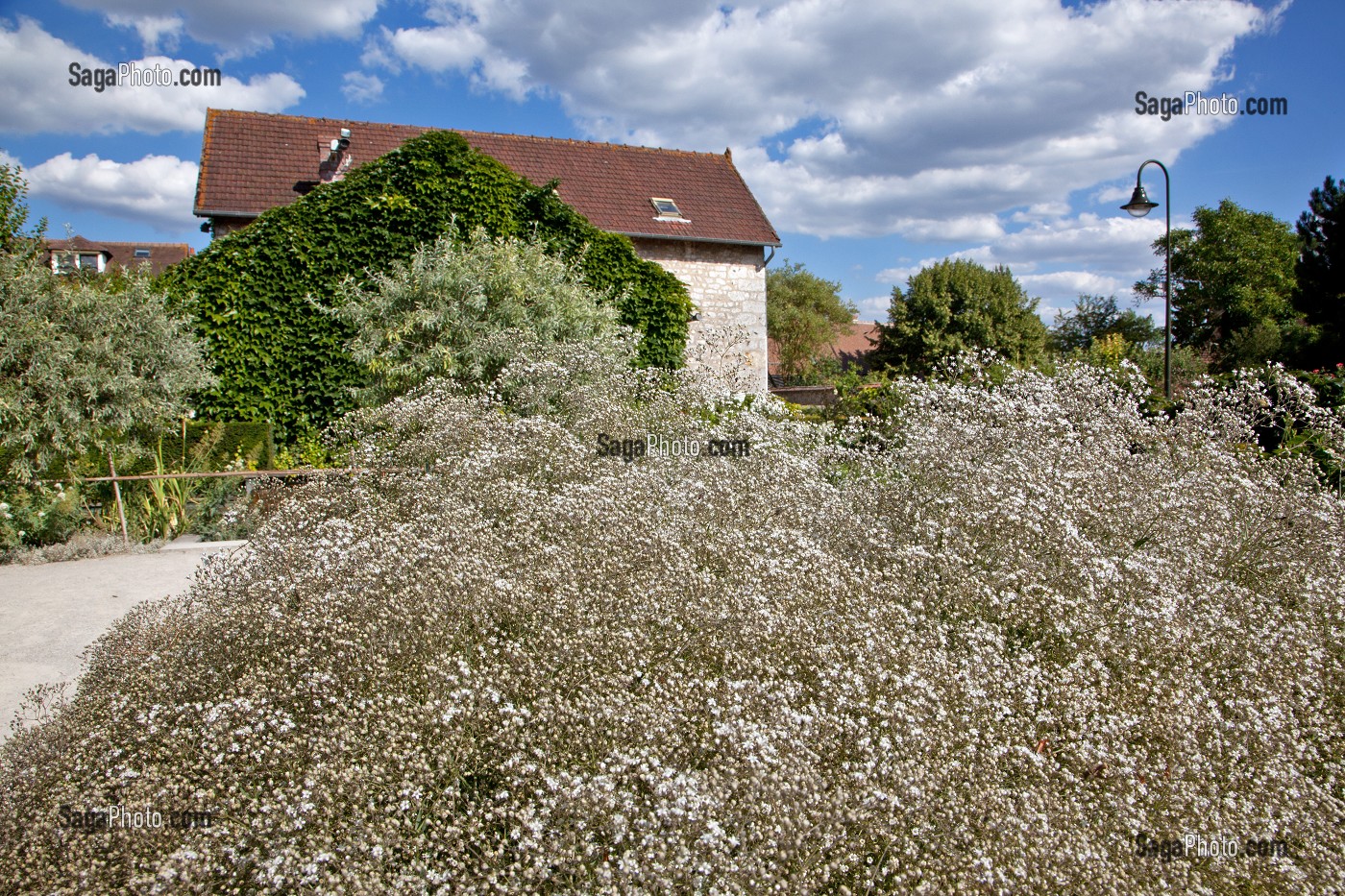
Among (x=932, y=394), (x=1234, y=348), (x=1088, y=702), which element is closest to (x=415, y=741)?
(x=1088, y=702)

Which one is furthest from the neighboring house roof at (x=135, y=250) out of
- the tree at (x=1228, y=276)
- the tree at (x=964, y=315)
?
the tree at (x=1228, y=276)

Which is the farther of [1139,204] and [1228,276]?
[1228,276]

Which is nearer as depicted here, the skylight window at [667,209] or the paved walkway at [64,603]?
the paved walkway at [64,603]

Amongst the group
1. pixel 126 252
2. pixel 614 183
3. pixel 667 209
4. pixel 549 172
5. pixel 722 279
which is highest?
pixel 126 252

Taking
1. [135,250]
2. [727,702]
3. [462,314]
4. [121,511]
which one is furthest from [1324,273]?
[135,250]

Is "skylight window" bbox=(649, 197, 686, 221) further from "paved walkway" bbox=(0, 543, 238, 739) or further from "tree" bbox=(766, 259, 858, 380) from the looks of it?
"tree" bbox=(766, 259, 858, 380)

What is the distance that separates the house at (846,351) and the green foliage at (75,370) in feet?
97.1

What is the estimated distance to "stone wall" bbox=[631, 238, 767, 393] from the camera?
18484mm

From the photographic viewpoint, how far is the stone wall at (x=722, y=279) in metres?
18.5

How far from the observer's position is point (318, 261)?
11883mm

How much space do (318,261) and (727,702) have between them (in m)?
11.2

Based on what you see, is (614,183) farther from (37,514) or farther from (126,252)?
(126,252)

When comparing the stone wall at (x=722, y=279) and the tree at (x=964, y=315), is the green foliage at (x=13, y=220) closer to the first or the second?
the stone wall at (x=722, y=279)

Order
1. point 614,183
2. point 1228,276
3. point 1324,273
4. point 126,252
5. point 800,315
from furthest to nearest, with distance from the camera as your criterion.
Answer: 1. point 126,252
2. point 800,315
3. point 1228,276
4. point 1324,273
5. point 614,183
